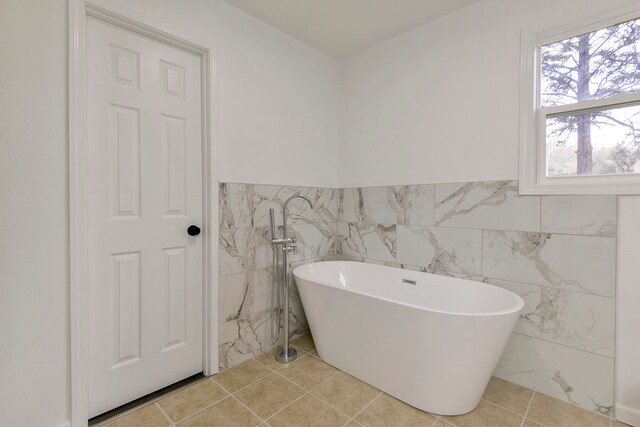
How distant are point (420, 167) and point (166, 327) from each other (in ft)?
6.72

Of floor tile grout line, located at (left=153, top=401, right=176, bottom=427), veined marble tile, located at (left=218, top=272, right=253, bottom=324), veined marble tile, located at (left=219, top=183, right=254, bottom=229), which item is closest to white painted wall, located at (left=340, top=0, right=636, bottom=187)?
veined marble tile, located at (left=219, top=183, right=254, bottom=229)

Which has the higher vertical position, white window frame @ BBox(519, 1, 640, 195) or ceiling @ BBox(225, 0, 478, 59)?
ceiling @ BBox(225, 0, 478, 59)

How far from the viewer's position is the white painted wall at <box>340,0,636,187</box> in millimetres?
1794

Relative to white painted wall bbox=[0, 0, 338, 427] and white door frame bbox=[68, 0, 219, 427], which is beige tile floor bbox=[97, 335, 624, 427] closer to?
white door frame bbox=[68, 0, 219, 427]

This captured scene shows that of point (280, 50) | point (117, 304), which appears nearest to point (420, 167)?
point (280, 50)

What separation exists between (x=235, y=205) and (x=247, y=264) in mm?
428

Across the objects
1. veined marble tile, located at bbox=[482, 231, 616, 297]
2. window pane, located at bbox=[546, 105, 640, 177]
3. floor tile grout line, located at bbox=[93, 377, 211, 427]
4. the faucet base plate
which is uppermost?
window pane, located at bbox=[546, 105, 640, 177]

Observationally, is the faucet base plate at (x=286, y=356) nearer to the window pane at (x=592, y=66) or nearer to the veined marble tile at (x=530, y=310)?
the veined marble tile at (x=530, y=310)

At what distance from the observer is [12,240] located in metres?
1.22

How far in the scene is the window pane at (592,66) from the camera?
1.54m

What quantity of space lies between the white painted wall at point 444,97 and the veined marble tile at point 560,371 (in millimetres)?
1051

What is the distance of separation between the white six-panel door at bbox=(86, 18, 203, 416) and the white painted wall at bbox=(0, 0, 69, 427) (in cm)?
16

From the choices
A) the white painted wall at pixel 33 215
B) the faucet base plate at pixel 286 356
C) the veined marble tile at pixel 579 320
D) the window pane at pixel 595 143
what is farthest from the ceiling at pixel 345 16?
the faucet base plate at pixel 286 356

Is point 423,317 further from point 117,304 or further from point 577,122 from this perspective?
point 117,304
